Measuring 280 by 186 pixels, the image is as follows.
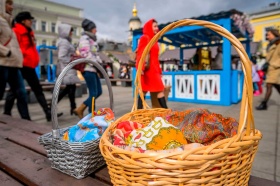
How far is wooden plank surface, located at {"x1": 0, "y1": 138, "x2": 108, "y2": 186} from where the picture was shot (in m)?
0.88

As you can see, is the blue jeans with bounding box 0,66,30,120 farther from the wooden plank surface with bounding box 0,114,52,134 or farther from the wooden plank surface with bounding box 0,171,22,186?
the wooden plank surface with bounding box 0,171,22,186

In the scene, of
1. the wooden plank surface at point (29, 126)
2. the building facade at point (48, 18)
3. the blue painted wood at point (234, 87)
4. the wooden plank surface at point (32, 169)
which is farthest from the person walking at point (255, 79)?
the building facade at point (48, 18)

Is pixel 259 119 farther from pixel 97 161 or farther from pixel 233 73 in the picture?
pixel 97 161

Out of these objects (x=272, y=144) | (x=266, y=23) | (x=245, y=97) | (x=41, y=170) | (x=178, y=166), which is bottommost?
(x=272, y=144)

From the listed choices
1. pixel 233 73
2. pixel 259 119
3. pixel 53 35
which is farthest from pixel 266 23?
pixel 53 35

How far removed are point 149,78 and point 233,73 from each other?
3555 mm

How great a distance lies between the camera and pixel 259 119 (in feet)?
12.4

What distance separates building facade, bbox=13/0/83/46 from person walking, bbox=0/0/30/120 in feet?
155

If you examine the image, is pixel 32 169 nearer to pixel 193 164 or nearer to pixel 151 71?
pixel 193 164

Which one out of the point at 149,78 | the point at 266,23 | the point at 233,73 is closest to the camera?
the point at 149,78

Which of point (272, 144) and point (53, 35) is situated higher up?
point (53, 35)

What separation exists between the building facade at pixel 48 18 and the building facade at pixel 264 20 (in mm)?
38852

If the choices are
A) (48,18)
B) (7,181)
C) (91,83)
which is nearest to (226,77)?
(91,83)

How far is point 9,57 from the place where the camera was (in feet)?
8.80
